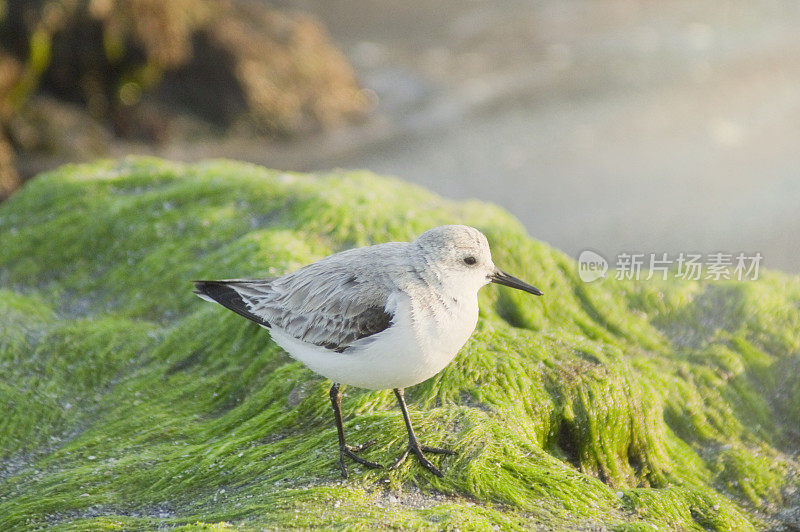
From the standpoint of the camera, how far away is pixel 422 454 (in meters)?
4.45

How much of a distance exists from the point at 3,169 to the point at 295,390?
8.10m

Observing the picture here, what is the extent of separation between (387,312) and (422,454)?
32.1 inches

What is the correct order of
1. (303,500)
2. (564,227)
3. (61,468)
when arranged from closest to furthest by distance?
(303,500), (61,468), (564,227)

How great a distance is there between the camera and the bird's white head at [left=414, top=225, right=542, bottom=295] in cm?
429

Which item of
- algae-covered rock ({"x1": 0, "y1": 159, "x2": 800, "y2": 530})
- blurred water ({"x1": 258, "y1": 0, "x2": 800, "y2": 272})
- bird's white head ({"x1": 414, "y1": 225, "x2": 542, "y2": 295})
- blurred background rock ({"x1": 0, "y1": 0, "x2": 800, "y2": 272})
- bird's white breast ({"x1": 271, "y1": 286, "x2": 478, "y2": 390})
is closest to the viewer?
bird's white breast ({"x1": 271, "y1": 286, "x2": 478, "y2": 390})

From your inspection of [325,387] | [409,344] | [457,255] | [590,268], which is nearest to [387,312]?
[409,344]

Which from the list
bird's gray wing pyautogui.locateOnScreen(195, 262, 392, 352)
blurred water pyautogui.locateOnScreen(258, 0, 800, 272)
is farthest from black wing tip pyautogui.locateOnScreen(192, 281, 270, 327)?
blurred water pyautogui.locateOnScreen(258, 0, 800, 272)

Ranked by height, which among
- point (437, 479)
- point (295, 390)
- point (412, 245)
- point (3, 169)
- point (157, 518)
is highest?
point (3, 169)

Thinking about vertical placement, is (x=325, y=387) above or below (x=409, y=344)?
below

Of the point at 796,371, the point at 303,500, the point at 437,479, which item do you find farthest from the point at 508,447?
the point at 796,371

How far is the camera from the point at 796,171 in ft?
36.4

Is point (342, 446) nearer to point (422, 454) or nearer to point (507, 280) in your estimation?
point (422, 454)

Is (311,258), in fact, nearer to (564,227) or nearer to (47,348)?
(47,348)

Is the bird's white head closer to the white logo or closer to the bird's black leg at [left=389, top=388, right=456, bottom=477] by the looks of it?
the bird's black leg at [left=389, top=388, right=456, bottom=477]
